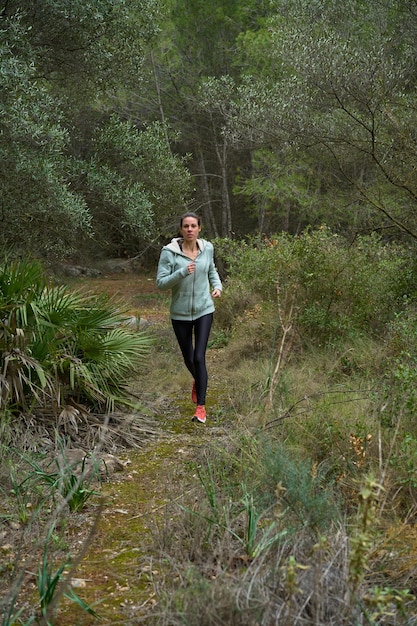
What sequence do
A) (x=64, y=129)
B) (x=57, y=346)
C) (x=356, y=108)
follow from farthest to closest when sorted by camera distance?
(x=64, y=129), (x=356, y=108), (x=57, y=346)

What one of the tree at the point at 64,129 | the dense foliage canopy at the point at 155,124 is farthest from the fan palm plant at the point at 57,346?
the dense foliage canopy at the point at 155,124

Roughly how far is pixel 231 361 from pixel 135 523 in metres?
5.40

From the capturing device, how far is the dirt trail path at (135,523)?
349cm

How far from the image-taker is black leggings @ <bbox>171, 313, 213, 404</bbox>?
6.96 metres

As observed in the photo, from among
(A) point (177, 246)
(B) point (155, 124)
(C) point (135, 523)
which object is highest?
(B) point (155, 124)

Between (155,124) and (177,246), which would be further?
(155,124)

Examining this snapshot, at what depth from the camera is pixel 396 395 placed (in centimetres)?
526

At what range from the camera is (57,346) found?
6.36 metres

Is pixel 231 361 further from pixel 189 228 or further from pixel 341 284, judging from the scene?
pixel 189 228

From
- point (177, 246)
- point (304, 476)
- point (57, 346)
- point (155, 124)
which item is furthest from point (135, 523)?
point (155, 124)

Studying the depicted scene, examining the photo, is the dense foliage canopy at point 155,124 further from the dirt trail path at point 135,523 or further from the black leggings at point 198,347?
the dirt trail path at point 135,523

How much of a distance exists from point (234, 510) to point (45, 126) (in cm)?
722

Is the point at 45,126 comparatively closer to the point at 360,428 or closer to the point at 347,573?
the point at 360,428

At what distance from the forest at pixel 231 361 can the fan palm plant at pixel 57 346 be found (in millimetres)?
25
